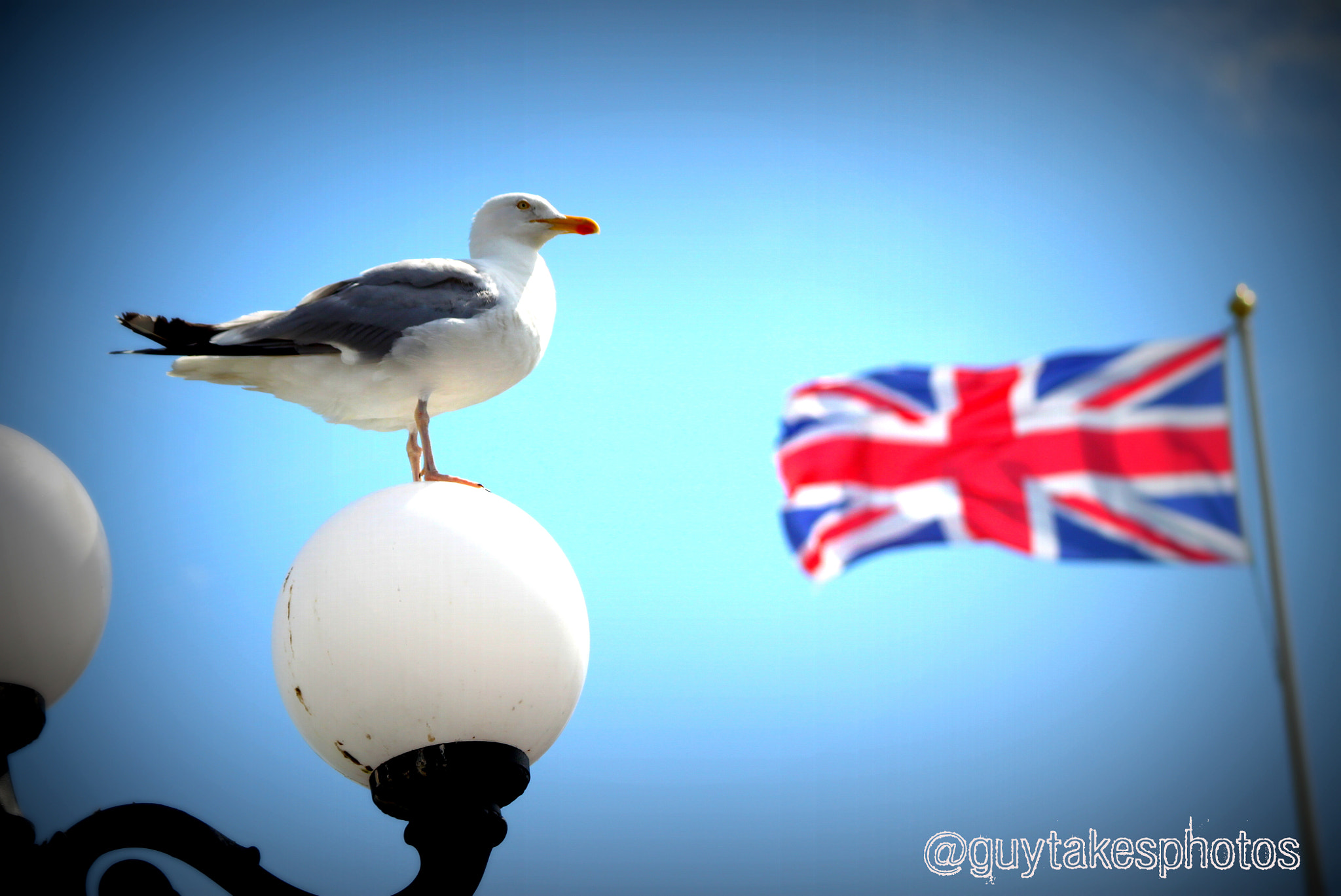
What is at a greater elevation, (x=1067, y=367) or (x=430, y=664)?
(x=1067, y=367)

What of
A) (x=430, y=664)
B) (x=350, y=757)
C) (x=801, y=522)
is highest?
(x=801, y=522)

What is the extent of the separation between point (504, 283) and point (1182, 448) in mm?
3739

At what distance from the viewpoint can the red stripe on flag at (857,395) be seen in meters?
6.97

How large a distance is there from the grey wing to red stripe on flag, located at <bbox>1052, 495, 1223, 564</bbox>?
333 cm

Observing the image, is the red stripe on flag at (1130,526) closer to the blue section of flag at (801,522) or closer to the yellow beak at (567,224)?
the blue section of flag at (801,522)

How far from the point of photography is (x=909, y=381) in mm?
7000

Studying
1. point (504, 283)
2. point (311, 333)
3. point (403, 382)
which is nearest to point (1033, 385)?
point (504, 283)

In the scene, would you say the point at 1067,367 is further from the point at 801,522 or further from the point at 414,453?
the point at 414,453

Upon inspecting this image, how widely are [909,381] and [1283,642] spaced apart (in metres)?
2.84

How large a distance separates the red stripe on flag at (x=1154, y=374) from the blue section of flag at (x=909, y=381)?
92 centimetres

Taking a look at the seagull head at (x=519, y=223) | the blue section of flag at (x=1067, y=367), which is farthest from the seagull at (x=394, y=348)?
the blue section of flag at (x=1067, y=367)

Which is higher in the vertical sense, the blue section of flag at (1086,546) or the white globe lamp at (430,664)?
the blue section of flag at (1086,546)

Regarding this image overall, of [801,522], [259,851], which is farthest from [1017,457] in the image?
[259,851]

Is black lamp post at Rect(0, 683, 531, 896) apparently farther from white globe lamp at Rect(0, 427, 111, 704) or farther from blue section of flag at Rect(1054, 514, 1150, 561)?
A: blue section of flag at Rect(1054, 514, 1150, 561)
